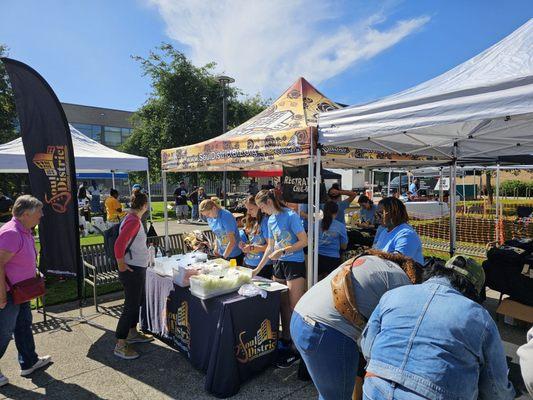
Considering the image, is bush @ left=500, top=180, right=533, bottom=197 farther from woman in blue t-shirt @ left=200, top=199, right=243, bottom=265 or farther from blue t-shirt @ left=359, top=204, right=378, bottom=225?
woman in blue t-shirt @ left=200, top=199, right=243, bottom=265

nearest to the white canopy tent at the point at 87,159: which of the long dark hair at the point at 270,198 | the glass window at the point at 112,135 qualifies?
the long dark hair at the point at 270,198

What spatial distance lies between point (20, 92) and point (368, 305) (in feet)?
15.4

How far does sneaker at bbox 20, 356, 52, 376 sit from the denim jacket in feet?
10.7

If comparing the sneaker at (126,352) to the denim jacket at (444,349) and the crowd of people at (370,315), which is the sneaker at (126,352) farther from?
the denim jacket at (444,349)

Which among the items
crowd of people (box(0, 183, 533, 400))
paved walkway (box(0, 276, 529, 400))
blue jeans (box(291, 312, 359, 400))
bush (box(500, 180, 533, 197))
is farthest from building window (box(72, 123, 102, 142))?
blue jeans (box(291, 312, 359, 400))

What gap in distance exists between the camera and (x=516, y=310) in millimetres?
4195

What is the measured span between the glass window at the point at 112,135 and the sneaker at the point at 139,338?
37827mm

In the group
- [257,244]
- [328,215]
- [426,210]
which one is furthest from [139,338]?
[426,210]

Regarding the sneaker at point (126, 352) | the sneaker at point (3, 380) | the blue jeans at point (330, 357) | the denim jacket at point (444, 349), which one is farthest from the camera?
the sneaker at point (126, 352)

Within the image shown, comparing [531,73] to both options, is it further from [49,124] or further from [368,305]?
[49,124]

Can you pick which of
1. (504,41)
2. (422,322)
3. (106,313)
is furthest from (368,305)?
(106,313)

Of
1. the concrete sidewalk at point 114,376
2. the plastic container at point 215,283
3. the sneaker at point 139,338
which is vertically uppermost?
the plastic container at point 215,283

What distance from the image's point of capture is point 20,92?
4195 millimetres

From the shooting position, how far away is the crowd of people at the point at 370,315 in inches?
51.5
